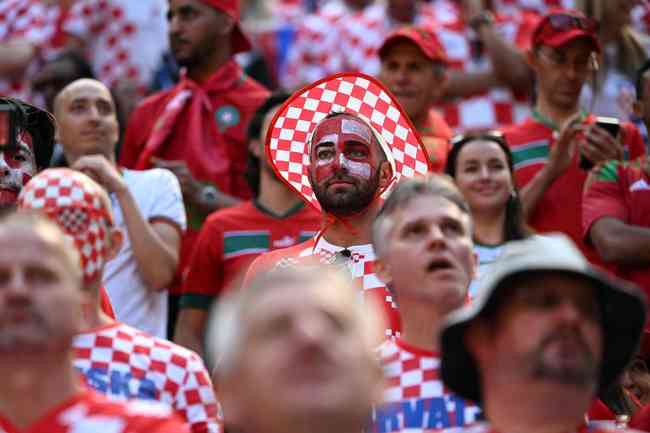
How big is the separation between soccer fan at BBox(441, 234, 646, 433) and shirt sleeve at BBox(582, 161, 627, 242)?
3290mm

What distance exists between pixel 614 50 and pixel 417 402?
5.52 metres

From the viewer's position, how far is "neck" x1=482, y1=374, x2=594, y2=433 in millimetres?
4305

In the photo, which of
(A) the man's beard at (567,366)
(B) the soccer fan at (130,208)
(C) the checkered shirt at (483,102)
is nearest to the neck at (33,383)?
(A) the man's beard at (567,366)

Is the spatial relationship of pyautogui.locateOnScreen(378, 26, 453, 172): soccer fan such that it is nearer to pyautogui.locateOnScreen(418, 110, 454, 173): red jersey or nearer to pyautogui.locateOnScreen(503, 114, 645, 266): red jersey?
pyautogui.locateOnScreen(418, 110, 454, 173): red jersey

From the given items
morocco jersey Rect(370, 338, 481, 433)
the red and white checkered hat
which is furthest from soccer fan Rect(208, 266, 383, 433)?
the red and white checkered hat

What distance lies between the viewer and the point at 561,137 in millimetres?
8266

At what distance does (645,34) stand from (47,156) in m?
4.44

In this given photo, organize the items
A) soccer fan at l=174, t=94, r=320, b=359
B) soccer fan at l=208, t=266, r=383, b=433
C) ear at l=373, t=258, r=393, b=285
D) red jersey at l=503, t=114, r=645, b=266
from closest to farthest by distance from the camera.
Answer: soccer fan at l=208, t=266, r=383, b=433 → ear at l=373, t=258, r=393, b=285 → soccer fan at l=174, t=94, r=320, b=359 → red jersey at l=503, t=114, r=645, b=266

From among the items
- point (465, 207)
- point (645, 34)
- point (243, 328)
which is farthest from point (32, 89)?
point (243, 328)

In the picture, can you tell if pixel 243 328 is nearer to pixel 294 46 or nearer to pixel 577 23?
pixel 577 23

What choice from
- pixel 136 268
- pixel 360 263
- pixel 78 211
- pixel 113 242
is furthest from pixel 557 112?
pixel 78 211

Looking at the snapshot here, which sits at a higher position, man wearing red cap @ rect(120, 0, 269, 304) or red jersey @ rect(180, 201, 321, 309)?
man wearing red cap @ rect(120, 0, 269, 304)

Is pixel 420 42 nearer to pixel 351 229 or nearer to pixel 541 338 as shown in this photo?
pixel 351 229

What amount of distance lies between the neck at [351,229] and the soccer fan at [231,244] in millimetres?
1347
